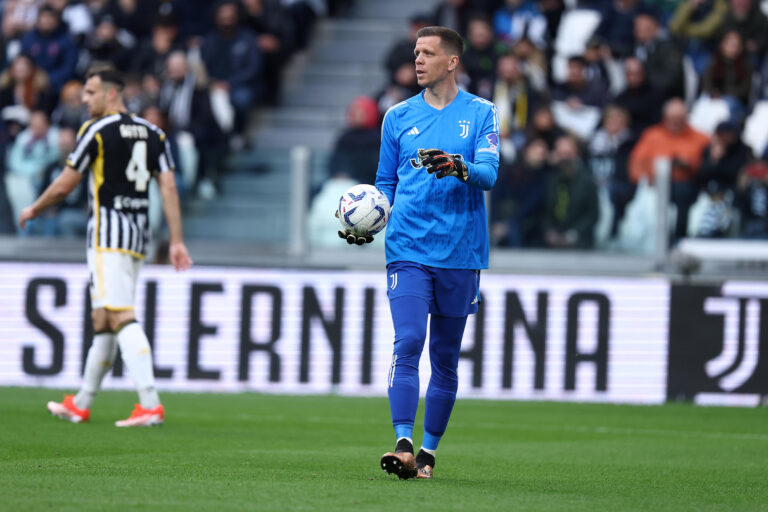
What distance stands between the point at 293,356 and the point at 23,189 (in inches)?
122

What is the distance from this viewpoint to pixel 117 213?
30.0 feet

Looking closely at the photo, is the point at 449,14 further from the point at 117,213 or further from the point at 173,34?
the point at 117,213

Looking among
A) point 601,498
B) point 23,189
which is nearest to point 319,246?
point 23,189

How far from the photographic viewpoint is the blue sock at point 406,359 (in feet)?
21.1

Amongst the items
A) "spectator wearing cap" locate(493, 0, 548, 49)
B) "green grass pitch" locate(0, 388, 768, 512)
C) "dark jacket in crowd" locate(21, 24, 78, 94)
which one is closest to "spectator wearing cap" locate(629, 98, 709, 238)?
"green grass pitch" locate(0, 388, 768, 512)

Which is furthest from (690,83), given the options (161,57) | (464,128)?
(464,128)

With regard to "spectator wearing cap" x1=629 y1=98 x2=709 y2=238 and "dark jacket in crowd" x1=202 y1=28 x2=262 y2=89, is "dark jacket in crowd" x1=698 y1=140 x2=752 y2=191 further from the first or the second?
"dark jacket in crowd" x1=202 y1=28 x2=262 y2=89

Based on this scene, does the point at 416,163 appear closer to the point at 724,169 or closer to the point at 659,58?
the point at 724,169

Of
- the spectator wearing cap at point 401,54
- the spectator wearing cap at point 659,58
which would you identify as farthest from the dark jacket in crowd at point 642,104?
the spectator wearing cap at point 401,54

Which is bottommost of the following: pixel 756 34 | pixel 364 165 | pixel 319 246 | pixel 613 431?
pixel 613 431

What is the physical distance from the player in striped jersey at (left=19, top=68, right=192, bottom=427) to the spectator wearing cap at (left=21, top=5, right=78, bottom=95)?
8.54 metres

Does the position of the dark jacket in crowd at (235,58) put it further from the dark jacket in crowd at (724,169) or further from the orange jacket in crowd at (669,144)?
the dark jacket in crowd at (724,169)

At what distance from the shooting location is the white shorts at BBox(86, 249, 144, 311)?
912cm

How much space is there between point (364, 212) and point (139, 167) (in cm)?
314
